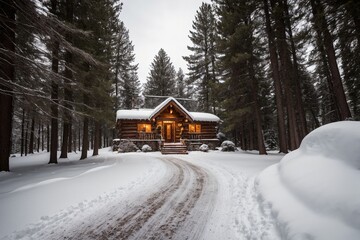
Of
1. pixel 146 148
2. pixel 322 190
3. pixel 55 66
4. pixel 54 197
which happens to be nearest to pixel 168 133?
pixel 146 148

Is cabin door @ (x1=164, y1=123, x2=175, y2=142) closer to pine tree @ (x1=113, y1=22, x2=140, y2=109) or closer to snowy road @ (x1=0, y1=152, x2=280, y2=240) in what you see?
pine tree @ (x1=113, y1=22, x2=140, y2=109)

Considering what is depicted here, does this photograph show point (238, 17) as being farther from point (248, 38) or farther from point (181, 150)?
point (181, 150)

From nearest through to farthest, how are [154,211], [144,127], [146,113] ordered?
[154,211]
[144,127]
[146,113]

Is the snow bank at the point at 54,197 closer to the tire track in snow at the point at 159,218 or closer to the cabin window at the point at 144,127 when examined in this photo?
the tire track in snow at the point at 159,218

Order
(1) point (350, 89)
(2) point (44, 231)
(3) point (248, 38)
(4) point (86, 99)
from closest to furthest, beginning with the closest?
(2) point (44, 231) → (4) point (86, 99) → (3) point (248, 38) → (1) point (350, 89)

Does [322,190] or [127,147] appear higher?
[127,147]

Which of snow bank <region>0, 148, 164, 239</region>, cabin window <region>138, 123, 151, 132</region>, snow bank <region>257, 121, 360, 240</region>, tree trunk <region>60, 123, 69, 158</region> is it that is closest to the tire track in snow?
snow bank <region>0, 148, 164, 239</region>

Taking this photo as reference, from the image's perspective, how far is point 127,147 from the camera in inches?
914

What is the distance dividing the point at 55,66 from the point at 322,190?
1492 cm

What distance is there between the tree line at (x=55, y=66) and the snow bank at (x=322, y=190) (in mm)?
7335

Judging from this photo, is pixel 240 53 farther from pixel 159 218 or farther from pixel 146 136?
pixel 146 136

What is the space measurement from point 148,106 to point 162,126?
43.4ft

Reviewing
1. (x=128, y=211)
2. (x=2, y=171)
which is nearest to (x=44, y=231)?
(x=128, y=211)

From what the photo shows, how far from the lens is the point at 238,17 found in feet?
55.3
